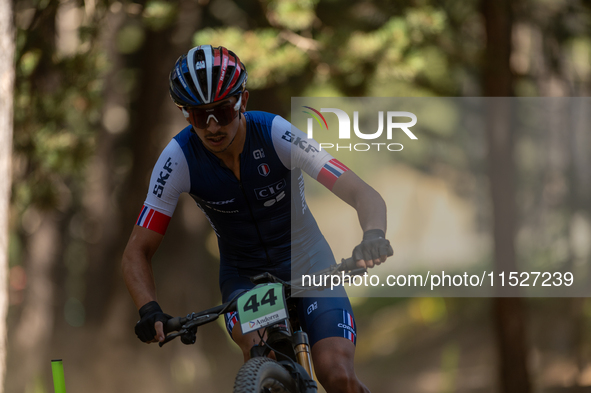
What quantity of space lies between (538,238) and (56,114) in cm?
712

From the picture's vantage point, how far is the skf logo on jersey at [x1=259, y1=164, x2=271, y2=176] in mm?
2826

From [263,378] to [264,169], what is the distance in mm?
1205

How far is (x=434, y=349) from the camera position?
10.5m

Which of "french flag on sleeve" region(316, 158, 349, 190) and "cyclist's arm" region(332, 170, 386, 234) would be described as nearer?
"cyclist's arm" region(332, 170, 386, 234)

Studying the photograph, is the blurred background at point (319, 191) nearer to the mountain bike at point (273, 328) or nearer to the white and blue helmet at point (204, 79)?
the white and blue helmet at point (204, 79)

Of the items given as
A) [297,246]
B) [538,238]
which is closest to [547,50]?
[538,238]

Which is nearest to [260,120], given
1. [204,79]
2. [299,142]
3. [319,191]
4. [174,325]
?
[299,142]

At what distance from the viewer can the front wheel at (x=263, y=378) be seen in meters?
1.87

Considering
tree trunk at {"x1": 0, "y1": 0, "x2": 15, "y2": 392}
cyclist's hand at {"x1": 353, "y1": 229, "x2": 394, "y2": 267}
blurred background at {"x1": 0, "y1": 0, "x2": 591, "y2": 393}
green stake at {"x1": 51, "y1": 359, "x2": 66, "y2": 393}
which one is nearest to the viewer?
cyclist's hand at {"x1": 353, "y1": 229, "x2": 394, "y2": 267}

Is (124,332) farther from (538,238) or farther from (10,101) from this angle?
(538,238)

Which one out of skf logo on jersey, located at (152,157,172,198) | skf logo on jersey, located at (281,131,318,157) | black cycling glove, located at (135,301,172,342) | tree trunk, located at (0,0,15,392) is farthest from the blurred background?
black cycling glove, located at (135,301,172,342)

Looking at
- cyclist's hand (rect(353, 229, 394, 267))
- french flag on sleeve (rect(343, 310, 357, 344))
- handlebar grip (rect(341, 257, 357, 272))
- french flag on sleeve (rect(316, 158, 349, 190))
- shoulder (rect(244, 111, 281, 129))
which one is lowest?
french flag on sleeve (rect(343, 310, 357, 344))

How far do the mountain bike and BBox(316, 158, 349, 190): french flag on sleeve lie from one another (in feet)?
1.87

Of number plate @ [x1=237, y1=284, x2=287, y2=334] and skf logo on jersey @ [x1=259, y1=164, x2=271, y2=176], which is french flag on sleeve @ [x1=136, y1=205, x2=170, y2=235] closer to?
skf logo on jersey @ [x1=259, y1=164, x2=271, y2=176]
